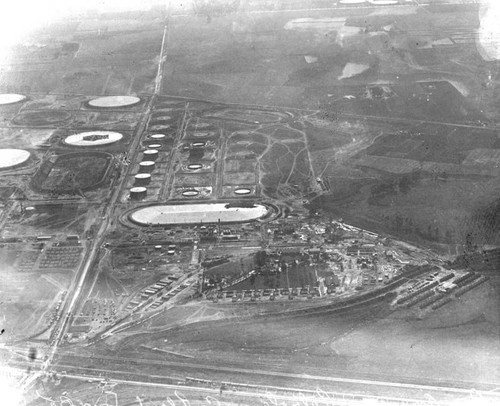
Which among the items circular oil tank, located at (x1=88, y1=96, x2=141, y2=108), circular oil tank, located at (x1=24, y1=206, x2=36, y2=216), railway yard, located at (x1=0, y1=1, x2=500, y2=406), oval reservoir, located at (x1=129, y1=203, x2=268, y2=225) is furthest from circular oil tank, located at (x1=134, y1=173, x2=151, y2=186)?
circular oil tank, located at (x1=88, y1=96, x2=141, y2=108)

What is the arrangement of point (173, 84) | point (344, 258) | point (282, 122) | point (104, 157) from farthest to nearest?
point (173, 84) → point (282, 122) → point (104, 157) → point (344, 258)

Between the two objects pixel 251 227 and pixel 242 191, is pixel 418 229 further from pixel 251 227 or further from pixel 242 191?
pixel 242 191

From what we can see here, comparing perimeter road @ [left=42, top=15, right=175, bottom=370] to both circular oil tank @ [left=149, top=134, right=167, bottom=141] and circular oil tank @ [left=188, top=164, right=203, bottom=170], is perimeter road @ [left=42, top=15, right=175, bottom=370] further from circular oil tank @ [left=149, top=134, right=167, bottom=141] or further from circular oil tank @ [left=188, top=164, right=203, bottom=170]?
circular oil tank @ [left=188, top=164, right=203, bottom=170]

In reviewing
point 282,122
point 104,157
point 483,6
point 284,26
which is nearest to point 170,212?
point 104,157

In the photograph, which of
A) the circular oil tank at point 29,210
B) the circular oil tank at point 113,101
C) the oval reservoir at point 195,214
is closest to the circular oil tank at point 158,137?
the circular oil tank at point 113,101

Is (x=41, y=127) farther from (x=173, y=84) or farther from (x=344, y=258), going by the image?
(x=344, y=258)

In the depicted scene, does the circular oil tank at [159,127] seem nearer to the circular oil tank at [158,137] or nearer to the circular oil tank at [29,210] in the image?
the circular oil tank at [158,137]
